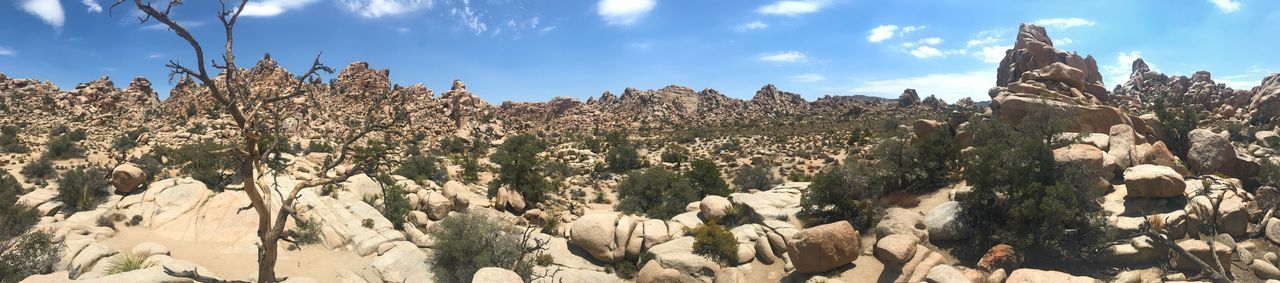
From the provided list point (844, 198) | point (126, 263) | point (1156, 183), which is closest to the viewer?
point (126, 263)

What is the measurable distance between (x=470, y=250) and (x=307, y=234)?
535 centimetres

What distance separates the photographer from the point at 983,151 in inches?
664

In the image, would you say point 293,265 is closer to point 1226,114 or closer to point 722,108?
point 1226,114

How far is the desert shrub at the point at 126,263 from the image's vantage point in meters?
12.5

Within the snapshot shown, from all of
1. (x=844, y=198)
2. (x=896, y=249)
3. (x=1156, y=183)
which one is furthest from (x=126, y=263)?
(x=1156, y=183)

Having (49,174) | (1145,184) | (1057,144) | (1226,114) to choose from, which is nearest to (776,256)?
(1145,184)

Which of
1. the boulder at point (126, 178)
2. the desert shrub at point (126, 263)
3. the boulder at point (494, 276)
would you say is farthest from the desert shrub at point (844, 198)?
the boulder at point (126, 178)

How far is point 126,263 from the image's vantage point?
12789 mm

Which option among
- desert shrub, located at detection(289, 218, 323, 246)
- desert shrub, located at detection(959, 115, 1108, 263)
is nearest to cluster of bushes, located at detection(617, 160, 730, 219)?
desert shrub, located at detection(959, 115, 1108, 263)

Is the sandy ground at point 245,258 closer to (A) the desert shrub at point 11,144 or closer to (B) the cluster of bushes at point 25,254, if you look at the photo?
(B) the cluster of bushes at point 25,254

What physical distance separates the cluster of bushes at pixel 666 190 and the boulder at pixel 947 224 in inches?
398

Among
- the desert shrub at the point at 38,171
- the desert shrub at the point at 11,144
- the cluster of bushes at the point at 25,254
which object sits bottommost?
the cluster of bushes at the point at 25,254

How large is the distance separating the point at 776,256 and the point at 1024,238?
A: 6.83 m

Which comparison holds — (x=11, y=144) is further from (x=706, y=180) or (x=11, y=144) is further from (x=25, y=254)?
(x=706, y=180)
